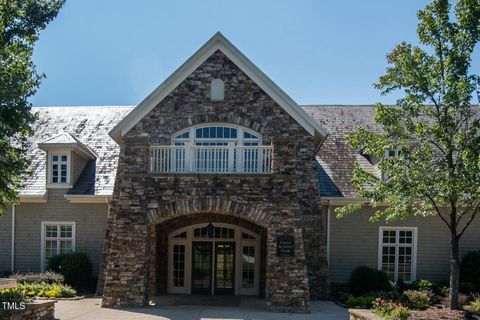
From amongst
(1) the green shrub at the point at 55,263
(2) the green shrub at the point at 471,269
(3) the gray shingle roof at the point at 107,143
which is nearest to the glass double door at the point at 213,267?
(3) the gray shingle roof at the point at 107,143

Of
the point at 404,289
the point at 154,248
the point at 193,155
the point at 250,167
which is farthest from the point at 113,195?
the point at 404,289

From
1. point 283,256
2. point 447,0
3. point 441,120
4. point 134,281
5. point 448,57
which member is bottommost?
point 134,281

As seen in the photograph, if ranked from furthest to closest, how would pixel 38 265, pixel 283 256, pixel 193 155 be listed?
pixel 38 265 → pixel 193 155 → pixel 283 256

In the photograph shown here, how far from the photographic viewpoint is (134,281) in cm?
1371

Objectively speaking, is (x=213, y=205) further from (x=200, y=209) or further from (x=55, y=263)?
(x=55, y=263)

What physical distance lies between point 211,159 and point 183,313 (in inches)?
190

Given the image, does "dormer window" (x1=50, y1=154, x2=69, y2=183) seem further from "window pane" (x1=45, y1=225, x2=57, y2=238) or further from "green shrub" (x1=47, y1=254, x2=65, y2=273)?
"green shrub" (x1=47, y1=254, x2=65, y2=273)

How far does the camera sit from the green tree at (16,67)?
36.1ft

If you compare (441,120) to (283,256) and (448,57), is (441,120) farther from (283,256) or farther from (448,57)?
(283,256)

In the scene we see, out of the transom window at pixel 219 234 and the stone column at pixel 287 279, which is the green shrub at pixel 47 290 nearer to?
the transom window at pixel 219 234

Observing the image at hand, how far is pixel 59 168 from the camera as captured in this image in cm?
1817

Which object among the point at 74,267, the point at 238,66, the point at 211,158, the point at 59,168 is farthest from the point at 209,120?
the point at 74,267

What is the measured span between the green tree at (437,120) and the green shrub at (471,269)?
5.51 m

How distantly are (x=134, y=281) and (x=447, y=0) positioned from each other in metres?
11.8
